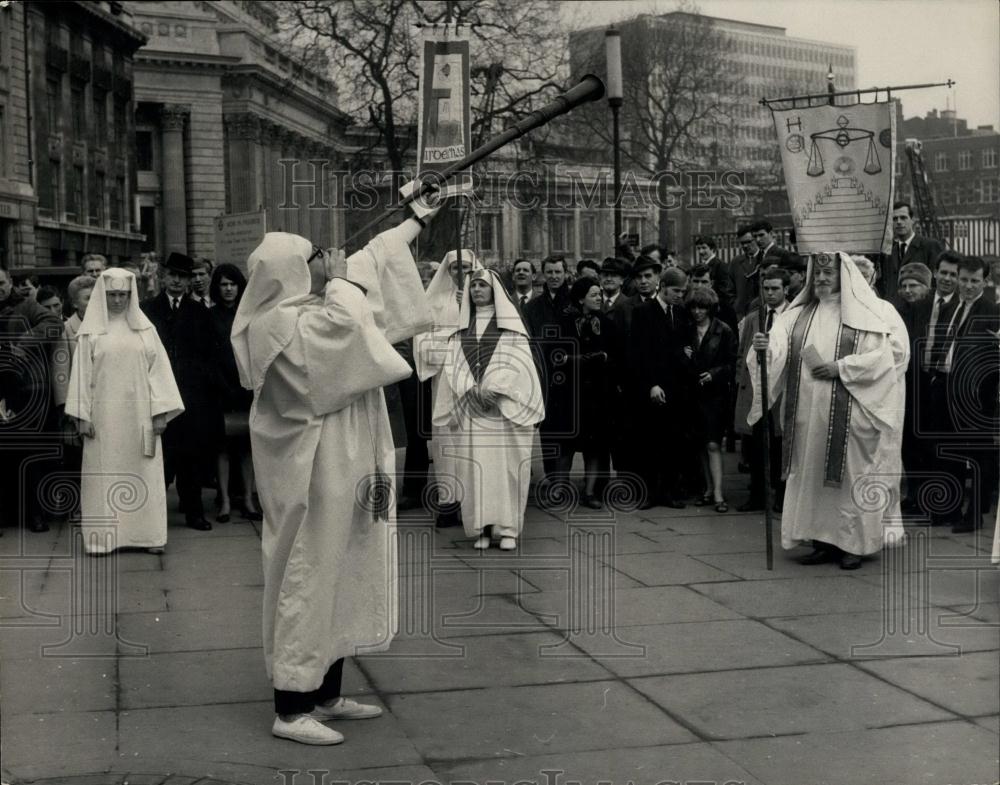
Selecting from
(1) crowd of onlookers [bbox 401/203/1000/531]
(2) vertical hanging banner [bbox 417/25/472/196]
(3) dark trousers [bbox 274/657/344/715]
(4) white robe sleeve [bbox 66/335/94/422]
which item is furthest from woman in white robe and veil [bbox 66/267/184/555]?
(3) dark trousers [bbox 274/657/344/715]

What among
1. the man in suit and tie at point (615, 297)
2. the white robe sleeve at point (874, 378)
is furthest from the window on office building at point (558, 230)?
the white robe sleeve at point (874, 378)

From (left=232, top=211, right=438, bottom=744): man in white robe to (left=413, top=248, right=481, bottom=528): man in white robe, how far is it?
4348 millimetres

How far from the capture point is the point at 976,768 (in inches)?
188

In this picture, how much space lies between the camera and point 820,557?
8617 millimetres

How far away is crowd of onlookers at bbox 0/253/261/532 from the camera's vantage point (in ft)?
33.3

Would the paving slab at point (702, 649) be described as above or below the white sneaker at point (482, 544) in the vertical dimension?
above

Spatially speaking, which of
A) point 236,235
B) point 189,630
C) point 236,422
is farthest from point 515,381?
point 236,235

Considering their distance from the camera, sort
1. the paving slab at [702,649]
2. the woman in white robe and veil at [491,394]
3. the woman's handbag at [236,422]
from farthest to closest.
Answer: the woman's handbag at [236,422]
the woman in white robe and veil at [491,394]
the paving slab at [702,649]

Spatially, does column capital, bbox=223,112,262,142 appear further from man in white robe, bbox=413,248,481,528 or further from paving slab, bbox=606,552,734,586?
paving slab, bbox=606,552,734,586

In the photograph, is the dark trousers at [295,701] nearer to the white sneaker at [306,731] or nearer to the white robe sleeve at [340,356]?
the white sneaker at [306,731]

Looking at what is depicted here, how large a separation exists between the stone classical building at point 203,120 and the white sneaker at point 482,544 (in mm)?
51919

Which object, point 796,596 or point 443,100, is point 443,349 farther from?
point 796,596

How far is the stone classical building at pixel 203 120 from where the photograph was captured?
6216 cm

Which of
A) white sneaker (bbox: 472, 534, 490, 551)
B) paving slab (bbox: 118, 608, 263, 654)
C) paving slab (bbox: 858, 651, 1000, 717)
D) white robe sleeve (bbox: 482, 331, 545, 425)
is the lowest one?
white sneaker (bbox: 472, 534, 490, 551)
